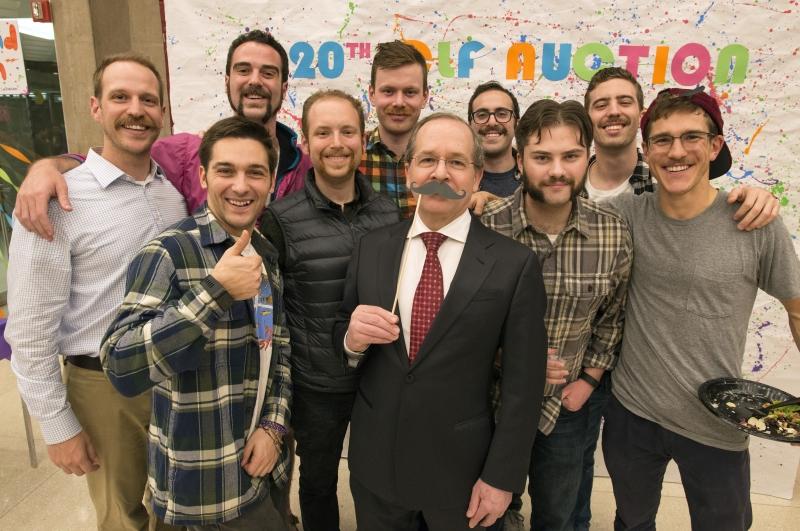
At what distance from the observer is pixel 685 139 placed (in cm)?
159

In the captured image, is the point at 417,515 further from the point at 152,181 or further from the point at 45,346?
the point at 152,181

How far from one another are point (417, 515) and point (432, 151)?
1.18 metres

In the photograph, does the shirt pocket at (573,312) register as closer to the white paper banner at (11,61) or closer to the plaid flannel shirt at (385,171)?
the plaid flannel shirt at (385,171)

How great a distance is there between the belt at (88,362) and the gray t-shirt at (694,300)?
190 cm

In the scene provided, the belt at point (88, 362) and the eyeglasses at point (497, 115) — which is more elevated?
the eyeglasses at point (497, 115)

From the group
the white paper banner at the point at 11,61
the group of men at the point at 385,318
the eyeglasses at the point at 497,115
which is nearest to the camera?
the group of men at the point at 385,318

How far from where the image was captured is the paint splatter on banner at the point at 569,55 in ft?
8.69

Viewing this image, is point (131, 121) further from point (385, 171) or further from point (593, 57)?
point (593, 57)

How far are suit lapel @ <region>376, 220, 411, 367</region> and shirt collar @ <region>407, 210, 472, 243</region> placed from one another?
4 cm

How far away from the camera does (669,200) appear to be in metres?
1.68

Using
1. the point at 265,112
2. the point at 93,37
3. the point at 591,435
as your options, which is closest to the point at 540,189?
the point at 591,435

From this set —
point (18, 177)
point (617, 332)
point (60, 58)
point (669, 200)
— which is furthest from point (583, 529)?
point (18, 177)

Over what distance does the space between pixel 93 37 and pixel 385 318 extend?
3.41m

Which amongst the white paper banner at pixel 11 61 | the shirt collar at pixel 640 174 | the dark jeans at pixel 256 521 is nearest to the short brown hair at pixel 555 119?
the shirt collar at pixel 640 174
